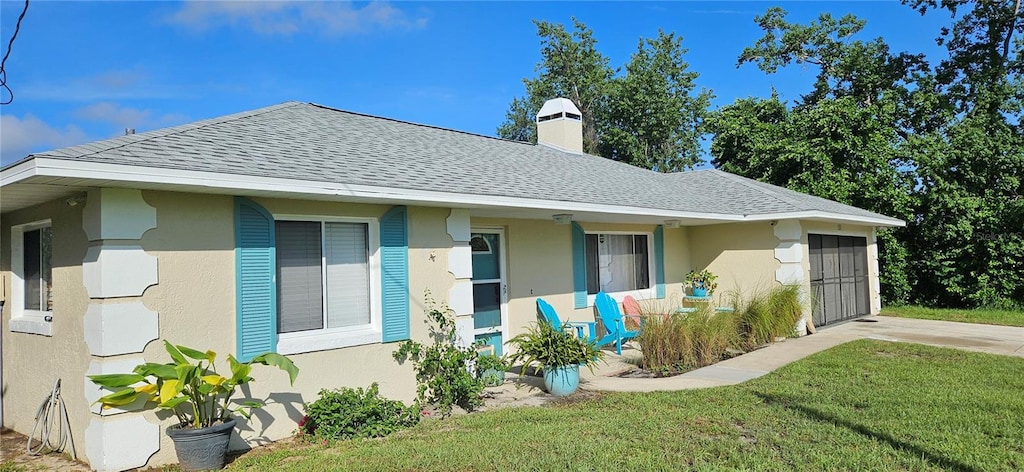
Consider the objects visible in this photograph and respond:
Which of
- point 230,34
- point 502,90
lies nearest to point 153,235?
point 230,34

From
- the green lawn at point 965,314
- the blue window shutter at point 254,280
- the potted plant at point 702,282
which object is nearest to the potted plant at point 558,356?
the blue window shutter at point 254,280

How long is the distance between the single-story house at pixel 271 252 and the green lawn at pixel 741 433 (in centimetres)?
107

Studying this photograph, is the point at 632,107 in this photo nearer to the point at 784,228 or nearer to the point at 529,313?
the point at 784,228

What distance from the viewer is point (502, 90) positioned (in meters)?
39.6

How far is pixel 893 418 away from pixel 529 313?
5523mm

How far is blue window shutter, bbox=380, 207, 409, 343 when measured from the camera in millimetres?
7215

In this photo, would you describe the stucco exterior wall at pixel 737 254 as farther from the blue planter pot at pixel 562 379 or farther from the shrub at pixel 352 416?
the shrub at pixel 352 416

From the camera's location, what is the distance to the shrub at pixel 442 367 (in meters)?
7.30

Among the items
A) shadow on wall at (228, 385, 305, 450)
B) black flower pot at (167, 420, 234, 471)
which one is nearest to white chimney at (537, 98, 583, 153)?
shadow on wall at (228, 385, 305, 450)

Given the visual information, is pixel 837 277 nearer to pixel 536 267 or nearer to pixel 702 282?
pixel 702 282

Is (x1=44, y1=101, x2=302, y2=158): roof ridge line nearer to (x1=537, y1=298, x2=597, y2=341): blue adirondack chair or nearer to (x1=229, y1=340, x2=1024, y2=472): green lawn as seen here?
(x1=229, y1=340, x2=1024, y2=472): green lawn

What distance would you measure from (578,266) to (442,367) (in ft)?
14.5

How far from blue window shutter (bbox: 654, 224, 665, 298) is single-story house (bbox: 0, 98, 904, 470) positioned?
160cm

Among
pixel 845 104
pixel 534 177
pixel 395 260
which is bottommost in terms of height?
pixel 395 260
